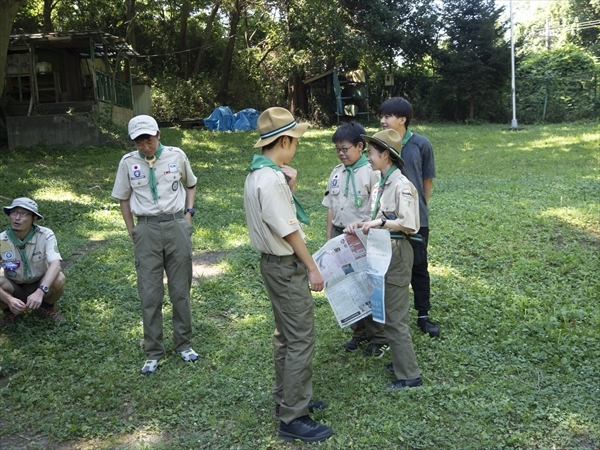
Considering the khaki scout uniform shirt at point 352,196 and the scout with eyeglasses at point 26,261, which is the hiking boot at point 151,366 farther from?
the khaki scout uniform shirt at point 352,196

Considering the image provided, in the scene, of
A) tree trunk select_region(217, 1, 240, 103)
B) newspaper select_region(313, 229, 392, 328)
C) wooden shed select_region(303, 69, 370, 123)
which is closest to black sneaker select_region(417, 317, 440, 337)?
newspaper select_region(313, 229, 392, 328)

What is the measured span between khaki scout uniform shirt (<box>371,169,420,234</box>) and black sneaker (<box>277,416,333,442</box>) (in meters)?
1.26

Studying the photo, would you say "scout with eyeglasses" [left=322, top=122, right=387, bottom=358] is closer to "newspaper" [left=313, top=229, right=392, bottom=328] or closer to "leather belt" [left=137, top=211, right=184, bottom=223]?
"newspaper" [left=313, top=229, right=392, bottom=328]

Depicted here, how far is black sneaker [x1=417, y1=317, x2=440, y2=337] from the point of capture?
4.42 m

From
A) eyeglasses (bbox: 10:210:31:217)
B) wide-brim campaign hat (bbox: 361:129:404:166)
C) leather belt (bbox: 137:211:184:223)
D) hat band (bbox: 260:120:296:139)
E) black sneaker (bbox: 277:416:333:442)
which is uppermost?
hat band (bbox: 260:120:296:139)

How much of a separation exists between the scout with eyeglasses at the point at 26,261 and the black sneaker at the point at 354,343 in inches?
93.5

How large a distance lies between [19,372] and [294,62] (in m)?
18.6

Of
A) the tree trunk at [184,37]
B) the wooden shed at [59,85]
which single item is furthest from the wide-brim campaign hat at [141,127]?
the tree trunk at [184,37]

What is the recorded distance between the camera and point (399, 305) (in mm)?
3617

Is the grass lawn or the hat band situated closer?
the hat band

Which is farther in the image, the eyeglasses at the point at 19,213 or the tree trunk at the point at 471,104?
the tree trunk at the point at 471,104

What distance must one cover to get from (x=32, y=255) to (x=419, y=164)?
317 cm

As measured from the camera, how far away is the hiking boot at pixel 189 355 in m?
4.20

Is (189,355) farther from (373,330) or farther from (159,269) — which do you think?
(373,330)
